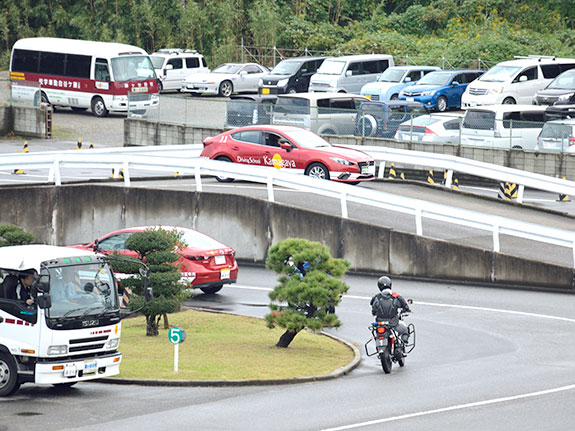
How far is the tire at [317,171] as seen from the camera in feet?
93.5

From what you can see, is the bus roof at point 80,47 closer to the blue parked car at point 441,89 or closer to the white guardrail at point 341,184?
the blue parked car at point 441,89

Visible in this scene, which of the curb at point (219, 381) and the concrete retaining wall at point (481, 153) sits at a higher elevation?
the concrete retaining wall at point (481, 153)

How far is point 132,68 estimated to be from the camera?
4938 cm

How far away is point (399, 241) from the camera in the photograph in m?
24.2

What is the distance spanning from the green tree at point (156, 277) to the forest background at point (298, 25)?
38.5 metres

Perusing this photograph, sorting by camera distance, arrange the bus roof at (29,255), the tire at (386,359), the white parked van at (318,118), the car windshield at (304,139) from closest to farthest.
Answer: the bus roof at (29,255) → the tire at (386,359) → the car windshield at (304,139) → the white parked van at (318,118)

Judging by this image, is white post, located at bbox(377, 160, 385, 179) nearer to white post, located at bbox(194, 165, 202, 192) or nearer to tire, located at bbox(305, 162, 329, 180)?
tire, located at bbox(305, 162, 329, 180)

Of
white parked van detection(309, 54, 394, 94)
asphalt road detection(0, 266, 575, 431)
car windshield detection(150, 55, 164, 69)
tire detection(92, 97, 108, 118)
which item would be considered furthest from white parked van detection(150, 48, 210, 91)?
asphalt road detection(0, 266, 575, 431)

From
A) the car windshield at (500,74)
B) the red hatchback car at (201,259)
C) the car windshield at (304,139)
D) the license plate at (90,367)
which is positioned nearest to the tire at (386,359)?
the license plate at (90,367)

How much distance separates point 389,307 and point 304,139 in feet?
43.3

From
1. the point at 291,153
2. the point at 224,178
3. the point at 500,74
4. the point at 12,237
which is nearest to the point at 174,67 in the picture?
the point at 500,74

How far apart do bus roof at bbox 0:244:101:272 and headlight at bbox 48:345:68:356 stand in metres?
1.09

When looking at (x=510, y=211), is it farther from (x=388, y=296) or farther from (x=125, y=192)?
(x=388, y=296)

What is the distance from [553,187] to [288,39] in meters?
36.3
